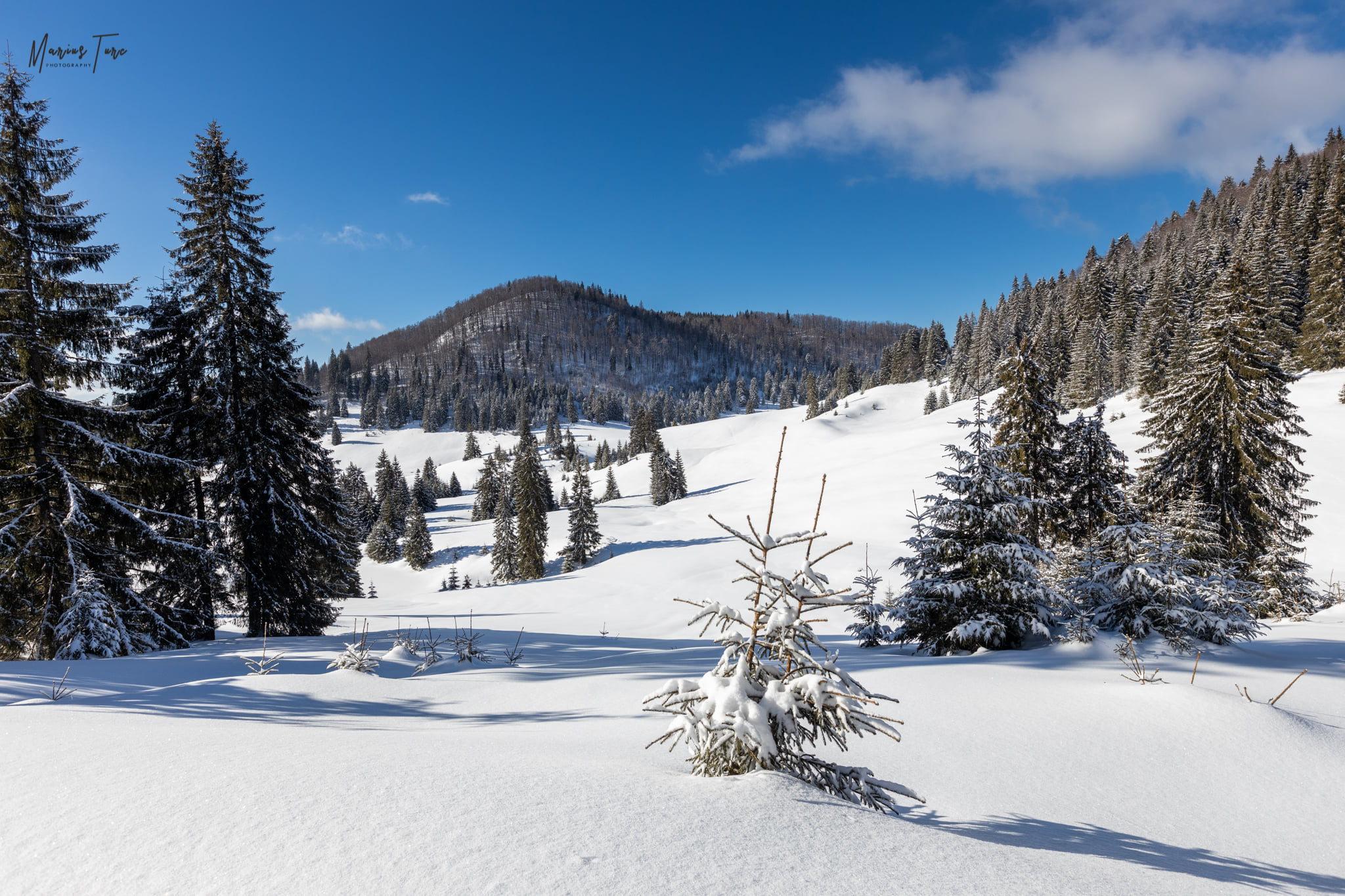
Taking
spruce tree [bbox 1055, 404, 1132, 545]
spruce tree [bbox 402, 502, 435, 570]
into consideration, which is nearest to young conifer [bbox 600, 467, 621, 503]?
spruce tree [bbox 402, 502, 435, 570]

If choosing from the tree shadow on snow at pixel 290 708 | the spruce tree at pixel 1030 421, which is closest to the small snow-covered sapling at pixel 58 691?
the tree shadow on snow at pixel 290 708

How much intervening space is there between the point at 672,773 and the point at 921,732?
114 inches

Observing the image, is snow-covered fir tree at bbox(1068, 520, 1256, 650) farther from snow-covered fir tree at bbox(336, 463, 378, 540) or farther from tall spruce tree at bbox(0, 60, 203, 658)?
snow-covered fir tree at bbox(336, 463, 378, 540)

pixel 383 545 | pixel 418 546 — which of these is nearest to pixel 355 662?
pixel 418 546

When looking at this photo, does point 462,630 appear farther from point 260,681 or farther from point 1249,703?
point 1249,703

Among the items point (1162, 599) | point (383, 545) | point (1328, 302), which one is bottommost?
point (383, 545)

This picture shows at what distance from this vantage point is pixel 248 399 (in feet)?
40.8

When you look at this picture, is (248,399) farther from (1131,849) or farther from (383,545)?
(383,545)

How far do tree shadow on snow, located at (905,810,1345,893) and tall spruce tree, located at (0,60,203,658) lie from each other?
38.3 ft

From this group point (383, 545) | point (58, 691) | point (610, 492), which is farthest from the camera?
point (610, 492)

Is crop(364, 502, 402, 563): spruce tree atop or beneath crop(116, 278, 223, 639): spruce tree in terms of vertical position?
beneath

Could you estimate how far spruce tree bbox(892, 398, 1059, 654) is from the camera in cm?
938

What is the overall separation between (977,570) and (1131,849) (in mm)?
7327

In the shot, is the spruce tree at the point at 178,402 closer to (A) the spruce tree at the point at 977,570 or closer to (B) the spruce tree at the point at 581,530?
(A) the spruce tree at the point at 977,570
